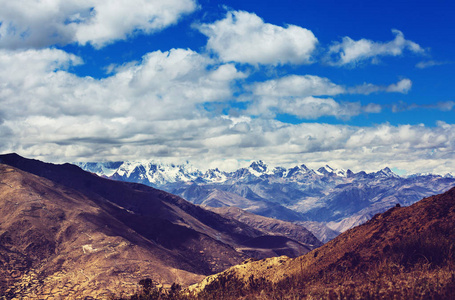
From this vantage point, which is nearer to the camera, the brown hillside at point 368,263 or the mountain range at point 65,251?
the brown hillside at point 368,263

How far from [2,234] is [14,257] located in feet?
48.3

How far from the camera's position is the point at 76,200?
192 m

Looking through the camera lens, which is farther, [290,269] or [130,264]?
[130,264]

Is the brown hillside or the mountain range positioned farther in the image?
the mountain range

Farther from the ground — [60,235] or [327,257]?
[327,257]

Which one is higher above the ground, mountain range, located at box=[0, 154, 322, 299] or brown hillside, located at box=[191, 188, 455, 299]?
brown hillside, located at box=[191, 188, 455, 299]

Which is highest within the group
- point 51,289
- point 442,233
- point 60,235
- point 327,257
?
point 442,233

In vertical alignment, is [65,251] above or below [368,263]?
below

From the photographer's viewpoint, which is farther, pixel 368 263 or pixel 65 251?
pixel 65 251

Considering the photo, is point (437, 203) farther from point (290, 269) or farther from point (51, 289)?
point (51, 289)

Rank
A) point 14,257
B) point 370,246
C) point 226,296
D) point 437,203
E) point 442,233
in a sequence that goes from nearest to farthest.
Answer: point 226,296
point 442,233
point 370,246
point 437,203
point 14,257

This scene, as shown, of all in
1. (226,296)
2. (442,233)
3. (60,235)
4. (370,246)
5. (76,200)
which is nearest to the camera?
(226,296)

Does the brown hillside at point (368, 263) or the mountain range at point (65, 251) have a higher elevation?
the brown hillside at point (368, 263)

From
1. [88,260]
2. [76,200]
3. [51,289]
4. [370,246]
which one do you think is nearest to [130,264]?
[88,260]
